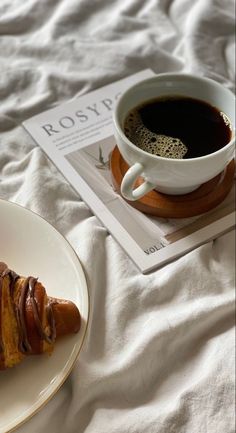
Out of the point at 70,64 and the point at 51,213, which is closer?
the point at 51,213

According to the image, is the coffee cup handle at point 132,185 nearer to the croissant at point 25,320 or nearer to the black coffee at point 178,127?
the black coffee at point 178,127

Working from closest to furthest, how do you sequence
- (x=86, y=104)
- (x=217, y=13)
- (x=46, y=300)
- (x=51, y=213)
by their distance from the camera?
(x=46, y=300), (x=51, y=213), (x=86, y=104), (x=217, y=13)

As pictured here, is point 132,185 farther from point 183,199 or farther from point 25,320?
point 25,320

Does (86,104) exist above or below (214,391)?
above

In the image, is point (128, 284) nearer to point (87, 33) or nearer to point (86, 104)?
point (86, 104)

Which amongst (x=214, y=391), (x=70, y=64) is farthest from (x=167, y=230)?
(x=70, y=64)

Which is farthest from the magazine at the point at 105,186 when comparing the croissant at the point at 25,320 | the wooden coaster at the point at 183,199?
the croissant at the point at 25,320

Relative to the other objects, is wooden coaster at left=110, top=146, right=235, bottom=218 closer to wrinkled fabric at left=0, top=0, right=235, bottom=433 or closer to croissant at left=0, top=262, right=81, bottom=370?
wrinkled fabric at left=0, top=0, right=235, bottom=433

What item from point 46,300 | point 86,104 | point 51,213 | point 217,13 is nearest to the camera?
point 46,300
